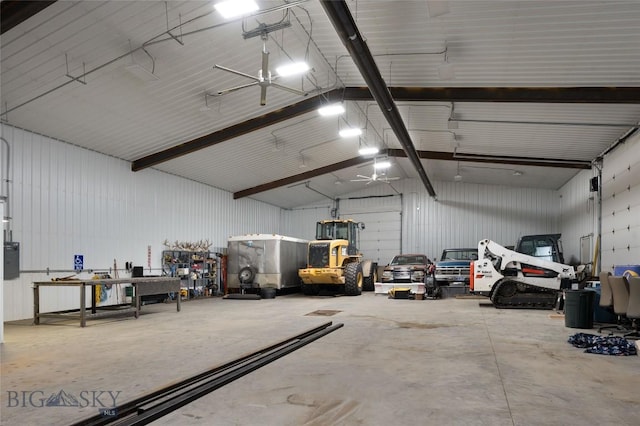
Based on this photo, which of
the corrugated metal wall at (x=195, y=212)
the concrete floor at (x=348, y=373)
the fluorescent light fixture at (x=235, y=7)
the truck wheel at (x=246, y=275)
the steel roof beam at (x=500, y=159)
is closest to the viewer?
the concrete floor at (x=348, y=373)

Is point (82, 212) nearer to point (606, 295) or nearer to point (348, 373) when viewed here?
point (348, 373)

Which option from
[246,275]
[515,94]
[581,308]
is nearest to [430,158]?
[515,94]

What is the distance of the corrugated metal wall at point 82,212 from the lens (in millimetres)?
9438

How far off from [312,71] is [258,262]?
756 cm

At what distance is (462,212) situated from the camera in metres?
19.5

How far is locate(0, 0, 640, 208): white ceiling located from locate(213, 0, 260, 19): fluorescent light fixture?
40 centimetres

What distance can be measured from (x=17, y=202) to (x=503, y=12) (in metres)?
10.5

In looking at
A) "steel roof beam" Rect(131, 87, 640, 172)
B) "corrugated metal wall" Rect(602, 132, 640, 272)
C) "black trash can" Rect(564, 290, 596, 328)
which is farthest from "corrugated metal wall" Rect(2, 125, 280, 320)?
"corrugated metal wall" Rect(602, 132, 640, 272)

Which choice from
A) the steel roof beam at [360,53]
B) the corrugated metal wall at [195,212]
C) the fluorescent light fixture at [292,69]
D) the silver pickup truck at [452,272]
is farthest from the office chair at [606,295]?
the silver pickup truck at [452,272]

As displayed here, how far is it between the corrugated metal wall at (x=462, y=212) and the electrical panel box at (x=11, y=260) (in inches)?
600

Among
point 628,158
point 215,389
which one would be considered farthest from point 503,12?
point 215,389

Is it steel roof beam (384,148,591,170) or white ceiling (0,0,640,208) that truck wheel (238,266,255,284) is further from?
steel roof beam (384,148,591,170)

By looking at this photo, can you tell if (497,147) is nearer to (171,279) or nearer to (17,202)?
(171,279)

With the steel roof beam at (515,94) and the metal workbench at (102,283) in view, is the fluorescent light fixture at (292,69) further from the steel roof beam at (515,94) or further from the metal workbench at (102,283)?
the metal workbench at (102,283)
